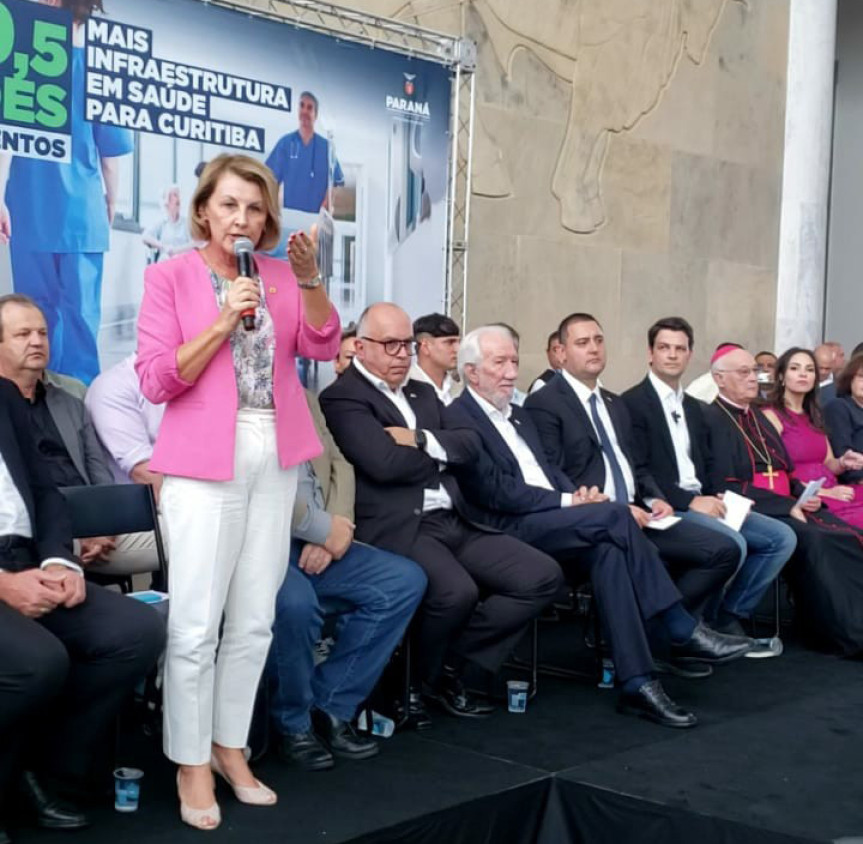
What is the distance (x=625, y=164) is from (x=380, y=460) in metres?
5.06

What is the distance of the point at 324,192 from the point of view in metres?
6.01

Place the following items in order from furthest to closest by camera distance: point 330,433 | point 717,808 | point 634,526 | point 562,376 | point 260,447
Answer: point 562,376, point 634,526, point 330,433, point 717,808, point 260,447

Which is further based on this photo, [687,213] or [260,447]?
[687,213]

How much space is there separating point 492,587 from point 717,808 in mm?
1192

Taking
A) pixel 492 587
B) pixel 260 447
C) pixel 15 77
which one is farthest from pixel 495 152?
pixel 260 447

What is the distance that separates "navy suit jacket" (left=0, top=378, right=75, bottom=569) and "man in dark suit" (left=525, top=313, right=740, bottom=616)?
7.56 feet

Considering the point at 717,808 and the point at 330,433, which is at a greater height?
the point at 330,433

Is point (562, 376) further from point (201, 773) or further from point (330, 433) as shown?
point (201, 773)

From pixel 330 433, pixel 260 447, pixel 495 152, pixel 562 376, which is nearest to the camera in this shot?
pixel 260 447

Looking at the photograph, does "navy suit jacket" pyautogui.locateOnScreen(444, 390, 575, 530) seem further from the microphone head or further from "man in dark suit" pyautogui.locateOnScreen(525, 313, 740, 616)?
the microphone head

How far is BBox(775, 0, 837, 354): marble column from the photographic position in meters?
9.69

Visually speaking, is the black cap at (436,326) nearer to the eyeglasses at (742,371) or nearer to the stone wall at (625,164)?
the eyeglasses at (742,371)

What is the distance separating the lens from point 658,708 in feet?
14.6

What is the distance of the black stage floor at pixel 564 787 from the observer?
3334 millimetres
